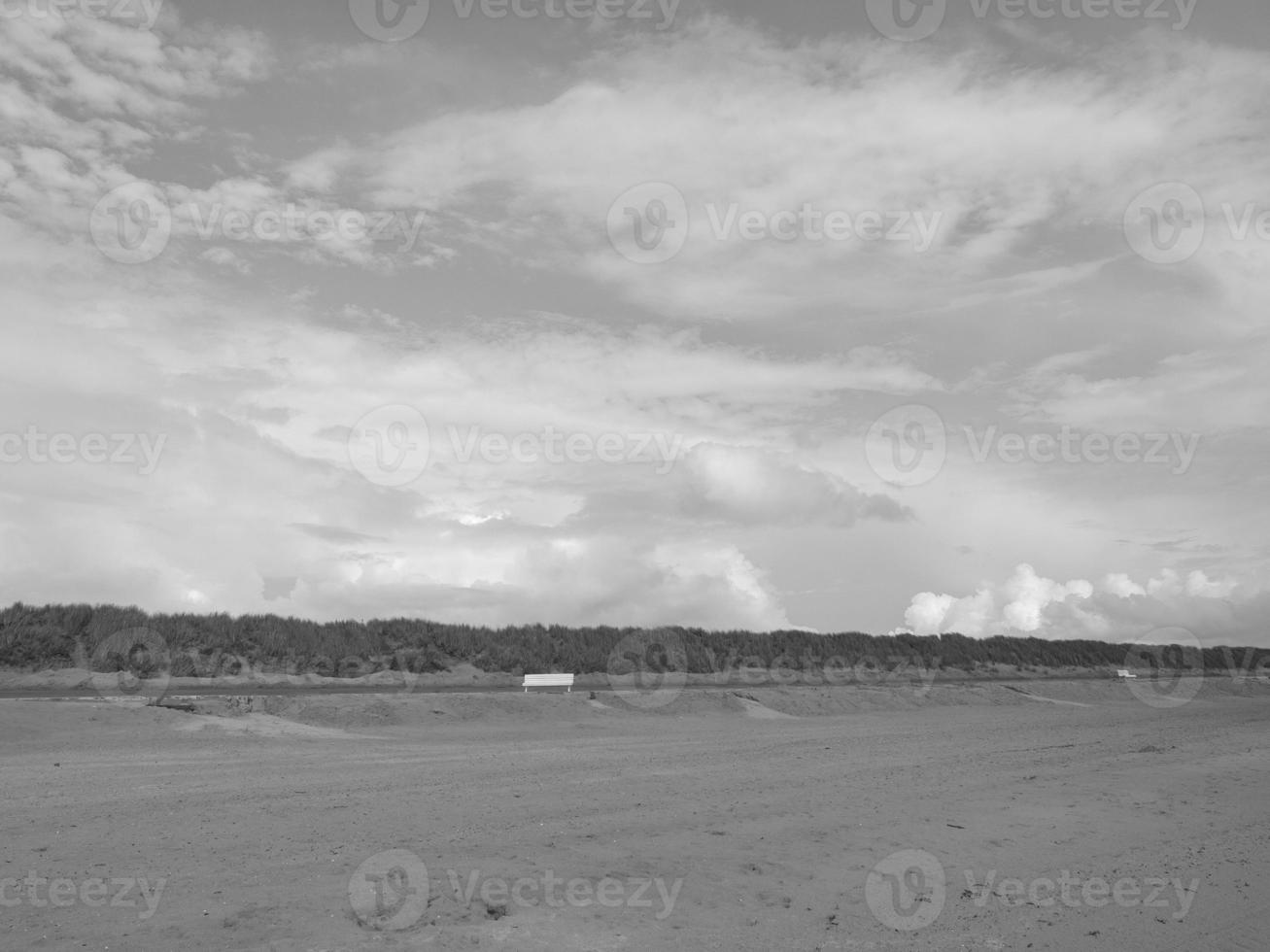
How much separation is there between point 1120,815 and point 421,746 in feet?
47.0

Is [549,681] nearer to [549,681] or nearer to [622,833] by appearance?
[549,681]

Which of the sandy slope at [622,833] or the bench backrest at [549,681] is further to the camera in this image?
the bench backrest at [549,681]

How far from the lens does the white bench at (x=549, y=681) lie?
38253 mm

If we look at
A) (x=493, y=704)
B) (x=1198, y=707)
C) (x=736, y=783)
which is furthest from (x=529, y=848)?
(x=1198, y=707)

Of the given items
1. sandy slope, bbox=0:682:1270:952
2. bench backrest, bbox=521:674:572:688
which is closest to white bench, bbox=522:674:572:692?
bench backrest, bbox=521:674:572:688

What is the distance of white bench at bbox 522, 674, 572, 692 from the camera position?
38253mm

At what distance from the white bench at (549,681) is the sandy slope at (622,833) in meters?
14.4

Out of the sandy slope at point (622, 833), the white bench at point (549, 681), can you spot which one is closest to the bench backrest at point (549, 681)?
the white bench at point (549, 681)

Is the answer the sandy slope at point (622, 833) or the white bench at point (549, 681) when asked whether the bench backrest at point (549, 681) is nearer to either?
the white bench at point (549, 681)

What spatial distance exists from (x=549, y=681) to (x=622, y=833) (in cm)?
2822

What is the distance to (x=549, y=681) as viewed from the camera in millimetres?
38969

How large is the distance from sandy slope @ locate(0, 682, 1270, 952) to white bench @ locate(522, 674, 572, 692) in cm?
1439

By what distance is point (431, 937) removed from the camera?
7656mm

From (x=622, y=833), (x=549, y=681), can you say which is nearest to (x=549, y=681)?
(x=549, y=681)
